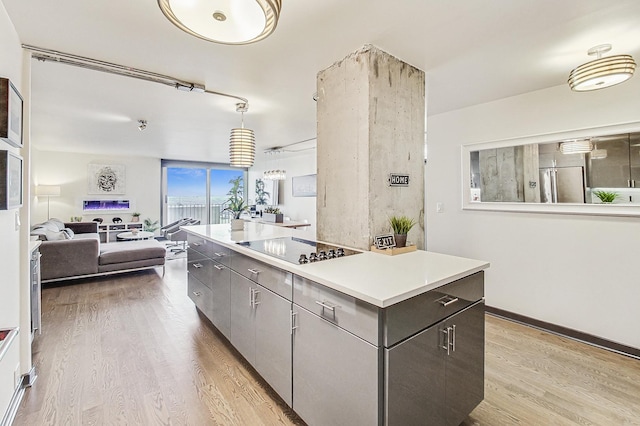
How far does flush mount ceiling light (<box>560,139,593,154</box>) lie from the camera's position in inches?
104

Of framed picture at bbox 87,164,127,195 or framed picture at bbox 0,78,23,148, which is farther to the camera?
framed picture at bbox 87,164,127,195

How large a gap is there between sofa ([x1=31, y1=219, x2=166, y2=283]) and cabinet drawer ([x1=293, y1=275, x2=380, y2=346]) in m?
4.28

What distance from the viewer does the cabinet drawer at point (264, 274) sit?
66.0 inches

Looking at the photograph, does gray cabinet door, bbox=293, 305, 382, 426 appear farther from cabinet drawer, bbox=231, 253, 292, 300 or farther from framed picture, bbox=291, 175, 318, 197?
framed picture, bbox=291, 175, 318, 197

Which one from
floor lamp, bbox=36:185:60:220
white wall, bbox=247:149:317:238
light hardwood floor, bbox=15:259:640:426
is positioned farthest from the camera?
white wall, bbox=247:149:317:238

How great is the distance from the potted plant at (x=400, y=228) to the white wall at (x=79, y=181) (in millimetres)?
7603

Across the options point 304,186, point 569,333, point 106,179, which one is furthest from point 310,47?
point 106,179

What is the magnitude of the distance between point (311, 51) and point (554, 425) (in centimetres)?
286

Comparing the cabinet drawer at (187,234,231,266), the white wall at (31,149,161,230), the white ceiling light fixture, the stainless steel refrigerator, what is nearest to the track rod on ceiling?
the cabinet drawer at (187,234,231,266)

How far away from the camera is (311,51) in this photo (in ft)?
7.02

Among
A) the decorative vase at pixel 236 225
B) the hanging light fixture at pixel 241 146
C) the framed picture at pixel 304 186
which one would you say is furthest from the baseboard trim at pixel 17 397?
the framed picture at pixel 304 186

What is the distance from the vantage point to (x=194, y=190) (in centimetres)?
860

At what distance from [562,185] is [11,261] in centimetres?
436

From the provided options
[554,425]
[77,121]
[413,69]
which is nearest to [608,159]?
[413,69]
